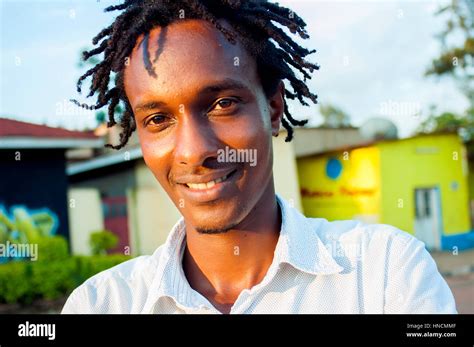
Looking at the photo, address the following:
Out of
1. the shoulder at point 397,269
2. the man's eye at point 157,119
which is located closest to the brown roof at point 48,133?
the man's eye at point 157,119

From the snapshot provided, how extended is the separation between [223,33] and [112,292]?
750 millimetres

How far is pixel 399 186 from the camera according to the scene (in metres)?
8.01

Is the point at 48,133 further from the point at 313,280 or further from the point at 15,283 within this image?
the point at 313,280

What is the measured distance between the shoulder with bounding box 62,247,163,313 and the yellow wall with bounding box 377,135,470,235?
6166 mm

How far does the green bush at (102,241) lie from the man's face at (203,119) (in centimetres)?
615

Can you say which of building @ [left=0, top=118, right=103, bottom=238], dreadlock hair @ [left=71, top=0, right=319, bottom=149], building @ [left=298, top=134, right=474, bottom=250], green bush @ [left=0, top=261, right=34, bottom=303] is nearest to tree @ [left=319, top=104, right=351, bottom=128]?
building @ [left=298, top=134, right=474, bottom=250]

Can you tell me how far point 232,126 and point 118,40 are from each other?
0.42m

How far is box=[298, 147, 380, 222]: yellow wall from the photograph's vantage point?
22.8ft

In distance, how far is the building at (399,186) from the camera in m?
7.14

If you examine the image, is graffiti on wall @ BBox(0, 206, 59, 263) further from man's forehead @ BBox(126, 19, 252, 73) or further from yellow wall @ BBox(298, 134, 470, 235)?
man's forehead @ BBox(126, 19, 252, 73)

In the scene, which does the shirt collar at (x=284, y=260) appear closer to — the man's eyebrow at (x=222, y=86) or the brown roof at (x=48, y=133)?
the man's eyebrow at (x=222, y=86)

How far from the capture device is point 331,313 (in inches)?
60.2

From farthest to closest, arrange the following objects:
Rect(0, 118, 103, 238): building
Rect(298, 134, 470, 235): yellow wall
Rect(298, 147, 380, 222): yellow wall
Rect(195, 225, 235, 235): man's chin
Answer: Rect(298, 134, 470, 235): yellow wall, Rect(298, 147, 380, 222): yellow wall, Rect(0, 118, 103, 238): building, Rect(195, 225, 235, 235): man's chin
